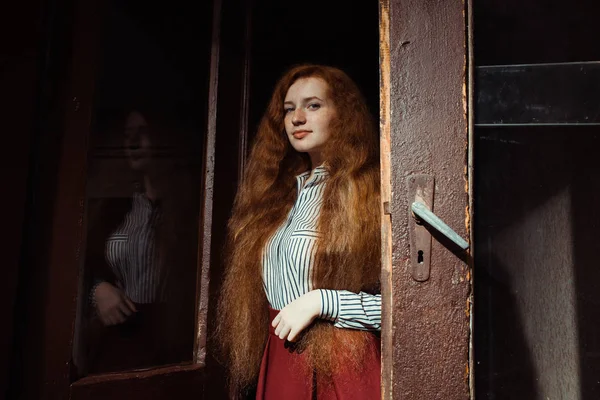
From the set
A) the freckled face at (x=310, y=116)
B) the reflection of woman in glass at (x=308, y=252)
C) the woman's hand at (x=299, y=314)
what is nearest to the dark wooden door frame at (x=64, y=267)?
the reflection of woman in glass at (x=308, y=252)

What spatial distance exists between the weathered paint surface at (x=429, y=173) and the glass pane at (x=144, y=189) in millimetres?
774

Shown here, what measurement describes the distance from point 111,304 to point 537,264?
3.72 feet

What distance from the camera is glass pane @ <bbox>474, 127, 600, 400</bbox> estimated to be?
4.21 ft

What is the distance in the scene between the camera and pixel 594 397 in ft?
4.22

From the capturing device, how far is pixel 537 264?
1.32 meters

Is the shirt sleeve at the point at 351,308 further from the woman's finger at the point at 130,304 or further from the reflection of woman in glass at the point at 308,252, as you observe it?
the woman's finger at the point at 130,304

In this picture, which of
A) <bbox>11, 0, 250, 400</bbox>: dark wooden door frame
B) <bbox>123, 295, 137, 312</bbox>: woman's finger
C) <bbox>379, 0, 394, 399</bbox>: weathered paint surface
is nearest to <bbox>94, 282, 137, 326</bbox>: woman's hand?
<bbox>123, 295, 137, 312</bbox>: woman's finger

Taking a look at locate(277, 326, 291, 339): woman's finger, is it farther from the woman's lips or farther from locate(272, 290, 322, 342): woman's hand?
the woman's lips

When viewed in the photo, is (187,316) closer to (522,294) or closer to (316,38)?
(522,294)

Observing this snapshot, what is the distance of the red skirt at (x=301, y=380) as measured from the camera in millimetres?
1405

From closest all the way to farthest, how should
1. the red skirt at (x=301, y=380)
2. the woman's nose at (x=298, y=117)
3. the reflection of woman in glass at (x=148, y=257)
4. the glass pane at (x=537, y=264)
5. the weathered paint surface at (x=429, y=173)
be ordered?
the weathered paint surface at (x=429, y=173)
the glass pane at (x=537, y=264)
the red skirt at (x=301, y=380)
the reflection of woman in glass at (x=148, y=257)
the woman's nose at (x=298, y=117)

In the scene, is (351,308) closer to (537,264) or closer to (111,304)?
(537,264)

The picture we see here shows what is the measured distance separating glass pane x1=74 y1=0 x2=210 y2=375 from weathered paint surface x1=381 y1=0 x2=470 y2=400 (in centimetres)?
77

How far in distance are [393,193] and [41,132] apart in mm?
873
